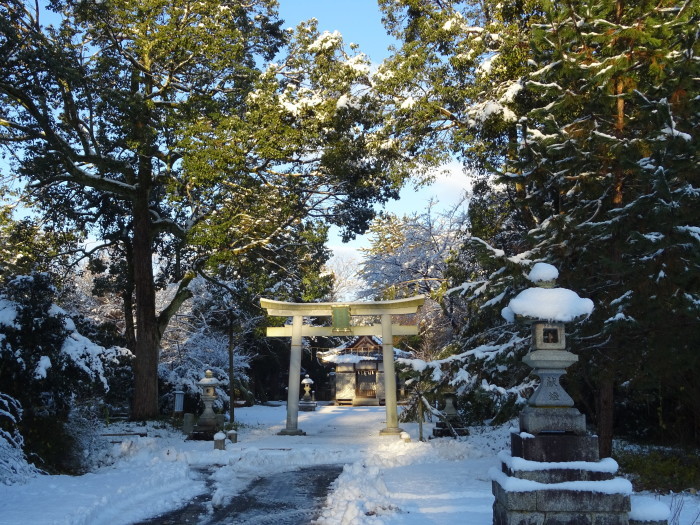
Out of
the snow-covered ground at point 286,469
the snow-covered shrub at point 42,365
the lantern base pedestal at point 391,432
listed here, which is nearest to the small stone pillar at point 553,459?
the snow-covered ground at point 286,469

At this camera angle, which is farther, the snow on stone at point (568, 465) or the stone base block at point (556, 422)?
the stone base block at point (556, 422)

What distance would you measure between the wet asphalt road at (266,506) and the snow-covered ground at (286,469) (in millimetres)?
240

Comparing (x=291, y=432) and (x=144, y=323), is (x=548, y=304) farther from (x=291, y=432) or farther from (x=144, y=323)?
(x=144, y=323)

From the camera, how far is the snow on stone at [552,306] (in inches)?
264

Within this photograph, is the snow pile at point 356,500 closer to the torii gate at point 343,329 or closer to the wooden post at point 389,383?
Answer: the wooden post at point 389,383

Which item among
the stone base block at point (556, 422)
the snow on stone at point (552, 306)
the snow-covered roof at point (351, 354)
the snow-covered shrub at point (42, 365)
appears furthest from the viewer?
the snow-covered roof at point (351, 354)

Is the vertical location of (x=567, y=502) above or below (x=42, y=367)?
below

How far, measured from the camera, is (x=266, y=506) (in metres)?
9.07

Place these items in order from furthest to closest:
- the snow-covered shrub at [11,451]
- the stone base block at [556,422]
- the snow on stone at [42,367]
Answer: the snow on stone at [42,367], the snow-covered shrub at [11,451], the stone base block at [556,422]

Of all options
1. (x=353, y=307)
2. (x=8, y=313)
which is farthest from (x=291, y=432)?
(x=8, y=313)

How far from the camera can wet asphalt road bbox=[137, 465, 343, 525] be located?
8020mm

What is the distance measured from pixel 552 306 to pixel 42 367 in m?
9.09

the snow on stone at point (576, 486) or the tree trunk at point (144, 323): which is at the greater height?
the tree trunk at point (144, 323)

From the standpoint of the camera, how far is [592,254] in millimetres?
10648
